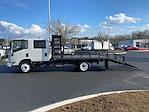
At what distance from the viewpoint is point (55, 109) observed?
27.3 feet

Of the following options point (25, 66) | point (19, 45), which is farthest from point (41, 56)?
point (19, 45)

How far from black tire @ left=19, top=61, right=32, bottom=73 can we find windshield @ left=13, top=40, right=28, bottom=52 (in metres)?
1.01

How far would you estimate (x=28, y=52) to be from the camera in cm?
2061

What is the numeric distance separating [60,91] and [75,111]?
4482mm

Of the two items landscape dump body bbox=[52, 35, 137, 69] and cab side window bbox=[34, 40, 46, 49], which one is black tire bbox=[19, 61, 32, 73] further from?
landscape dump body bbox=[52, 35, 137, 69]

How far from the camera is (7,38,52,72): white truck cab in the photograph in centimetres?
2048

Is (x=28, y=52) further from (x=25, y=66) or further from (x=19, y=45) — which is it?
(x=25, y=66)

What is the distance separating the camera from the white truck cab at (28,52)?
20.5 metres

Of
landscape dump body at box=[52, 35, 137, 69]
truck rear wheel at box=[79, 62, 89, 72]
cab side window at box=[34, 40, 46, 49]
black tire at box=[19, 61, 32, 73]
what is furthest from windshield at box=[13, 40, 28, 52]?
truck rear wheel at box=[79, 62, 89, 72]

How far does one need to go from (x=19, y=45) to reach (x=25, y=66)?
147 centimetres

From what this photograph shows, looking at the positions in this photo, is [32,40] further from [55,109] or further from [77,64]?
[55,109]

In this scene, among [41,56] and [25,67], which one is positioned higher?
[41,56]

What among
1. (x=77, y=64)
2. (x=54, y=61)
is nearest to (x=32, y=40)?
(x=54, y=61)

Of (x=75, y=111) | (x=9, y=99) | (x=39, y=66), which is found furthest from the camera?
(x=39, y=66)
